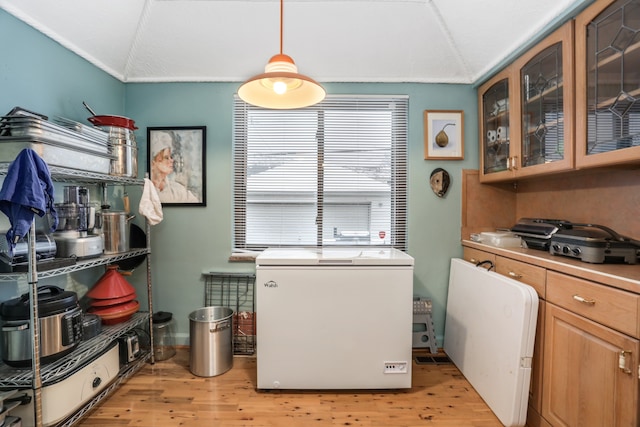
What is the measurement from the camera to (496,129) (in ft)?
7.16

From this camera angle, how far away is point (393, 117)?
8.08 ft

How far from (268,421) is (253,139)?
2.02 metres

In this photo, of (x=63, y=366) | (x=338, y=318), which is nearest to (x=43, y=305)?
(x=63, y=366)

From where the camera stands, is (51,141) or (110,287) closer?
(51,141)

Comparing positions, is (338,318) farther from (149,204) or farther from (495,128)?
(495,128)

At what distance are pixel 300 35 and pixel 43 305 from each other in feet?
7.47

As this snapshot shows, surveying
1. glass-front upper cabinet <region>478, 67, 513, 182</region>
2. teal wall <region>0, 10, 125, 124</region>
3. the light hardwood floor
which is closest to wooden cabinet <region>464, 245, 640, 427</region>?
the light hardwood floor

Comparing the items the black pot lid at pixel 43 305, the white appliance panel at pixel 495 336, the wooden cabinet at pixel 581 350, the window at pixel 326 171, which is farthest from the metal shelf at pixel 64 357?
the wooden cabinet at pixel 581 350

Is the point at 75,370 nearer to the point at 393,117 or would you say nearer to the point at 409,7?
the point at 393,117

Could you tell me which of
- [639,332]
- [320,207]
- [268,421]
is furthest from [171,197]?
[639,332]

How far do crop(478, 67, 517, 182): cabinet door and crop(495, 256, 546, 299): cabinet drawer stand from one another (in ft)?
2.08

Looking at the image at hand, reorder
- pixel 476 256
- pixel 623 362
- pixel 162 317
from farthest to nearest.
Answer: pixel 162 317 < pixel 476 256 < pixel 623 362

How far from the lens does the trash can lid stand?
229 centimetres

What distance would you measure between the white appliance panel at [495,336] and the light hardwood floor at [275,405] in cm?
14
